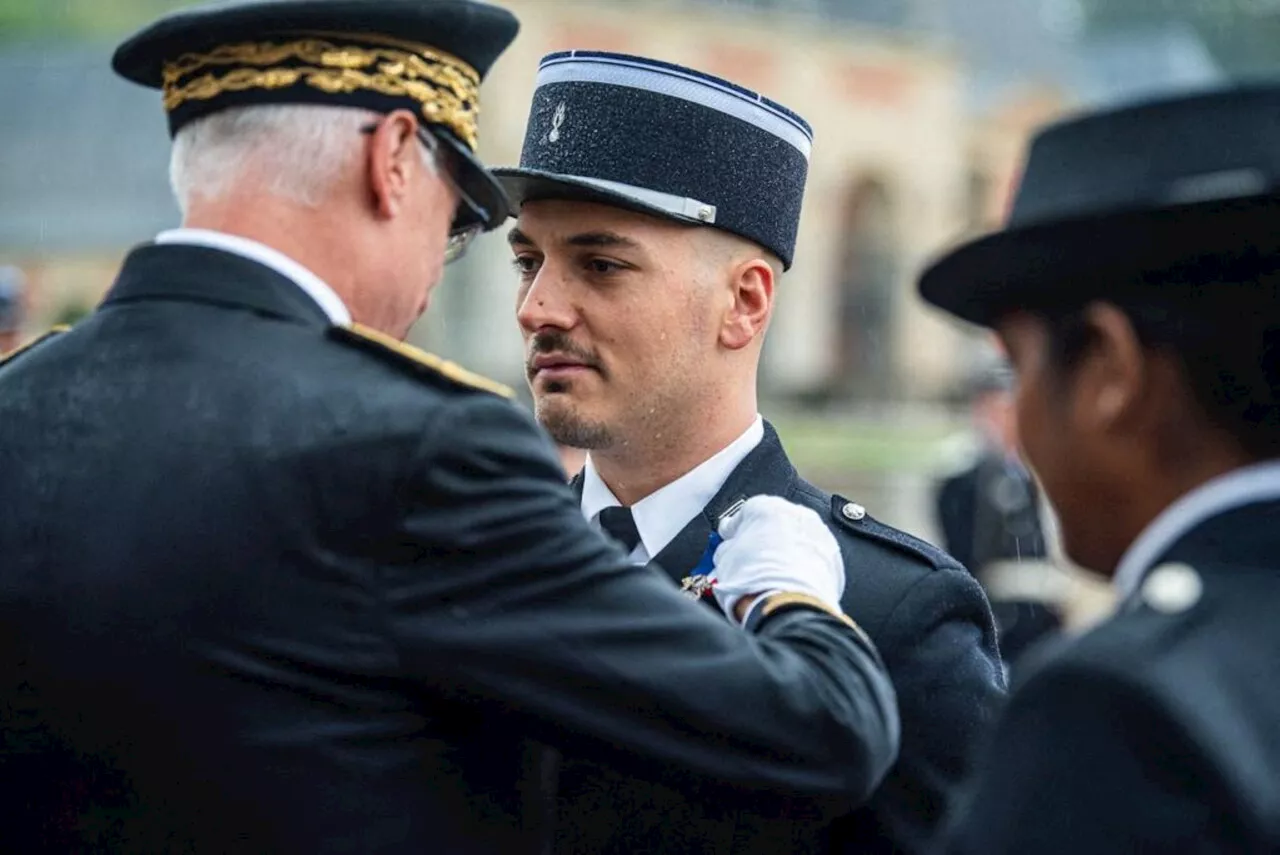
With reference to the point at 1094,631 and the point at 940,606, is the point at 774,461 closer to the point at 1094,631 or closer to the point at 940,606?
the point at 940,606

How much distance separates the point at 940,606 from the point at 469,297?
3011 cm

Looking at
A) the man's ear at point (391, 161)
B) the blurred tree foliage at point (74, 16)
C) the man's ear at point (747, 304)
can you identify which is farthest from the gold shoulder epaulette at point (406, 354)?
the blurred tree foliage at point (74, 16)

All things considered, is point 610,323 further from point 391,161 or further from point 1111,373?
point 1111,373

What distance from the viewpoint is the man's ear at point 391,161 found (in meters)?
2.42

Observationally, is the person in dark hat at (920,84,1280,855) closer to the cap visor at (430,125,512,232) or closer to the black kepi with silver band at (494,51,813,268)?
the cap visor at (430,125,512,232)

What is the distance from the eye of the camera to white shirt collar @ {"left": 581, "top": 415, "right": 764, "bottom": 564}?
119 inches

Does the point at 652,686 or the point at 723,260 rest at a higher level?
the point at 723,260

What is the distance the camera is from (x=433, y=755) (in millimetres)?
2262

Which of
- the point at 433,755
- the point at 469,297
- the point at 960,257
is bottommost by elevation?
the point at 469,297

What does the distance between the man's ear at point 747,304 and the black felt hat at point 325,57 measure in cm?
65

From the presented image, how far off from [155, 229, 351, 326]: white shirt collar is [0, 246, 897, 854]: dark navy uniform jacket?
13 centimetres

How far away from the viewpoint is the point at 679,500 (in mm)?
3043

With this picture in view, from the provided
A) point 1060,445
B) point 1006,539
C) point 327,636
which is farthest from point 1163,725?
point 1006,539

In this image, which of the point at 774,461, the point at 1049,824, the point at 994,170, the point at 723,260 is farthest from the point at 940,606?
the point at 994,170
